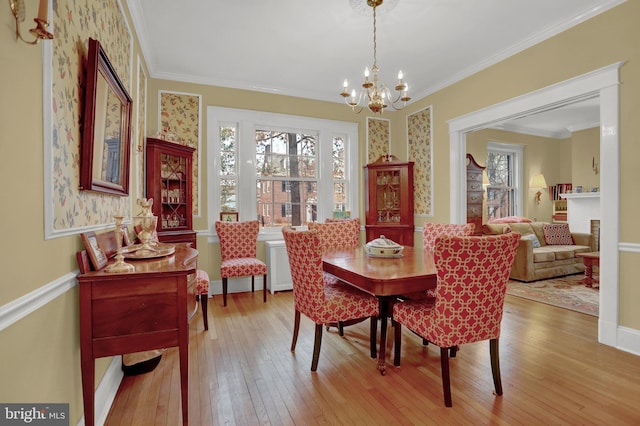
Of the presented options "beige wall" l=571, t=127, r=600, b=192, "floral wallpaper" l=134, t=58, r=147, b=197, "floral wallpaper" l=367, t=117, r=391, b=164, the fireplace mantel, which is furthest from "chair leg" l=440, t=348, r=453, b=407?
"beige wall" l=571, t=127, r=600, b=192

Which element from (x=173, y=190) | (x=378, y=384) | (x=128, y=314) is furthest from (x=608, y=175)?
(x=173, y=190)

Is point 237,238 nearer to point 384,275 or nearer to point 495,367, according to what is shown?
point 384,275

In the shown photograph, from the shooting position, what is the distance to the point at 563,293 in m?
4.15

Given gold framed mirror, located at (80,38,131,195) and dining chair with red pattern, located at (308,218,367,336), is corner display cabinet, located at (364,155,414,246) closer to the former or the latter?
dining chair with red pattern, located at (308,218,367,336)

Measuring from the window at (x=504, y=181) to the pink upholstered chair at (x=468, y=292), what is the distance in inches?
229

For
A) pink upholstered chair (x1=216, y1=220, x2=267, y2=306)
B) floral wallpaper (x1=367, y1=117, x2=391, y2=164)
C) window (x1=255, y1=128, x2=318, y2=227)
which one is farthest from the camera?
floral wallpaper (x1=367, y1=117, x2=391, y2=164)

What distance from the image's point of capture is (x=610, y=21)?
2.67m

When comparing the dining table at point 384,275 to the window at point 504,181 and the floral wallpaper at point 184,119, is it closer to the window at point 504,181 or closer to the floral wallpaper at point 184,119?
the floral wallpaper at point 184,119

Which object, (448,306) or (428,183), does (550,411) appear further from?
(428,183)

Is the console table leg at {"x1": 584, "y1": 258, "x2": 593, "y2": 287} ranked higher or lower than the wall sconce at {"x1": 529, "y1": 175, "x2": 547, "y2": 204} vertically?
lower

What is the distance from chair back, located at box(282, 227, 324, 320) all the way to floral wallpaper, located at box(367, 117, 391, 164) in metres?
3.25

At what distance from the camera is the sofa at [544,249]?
15.7ft

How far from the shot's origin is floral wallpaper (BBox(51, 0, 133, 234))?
131 cm

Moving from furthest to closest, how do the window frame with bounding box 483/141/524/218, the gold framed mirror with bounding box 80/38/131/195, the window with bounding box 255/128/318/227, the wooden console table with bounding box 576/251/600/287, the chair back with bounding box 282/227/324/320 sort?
the window frame with bounding box 483/141/524/218 < the window with bounding box 255/128/318/227 < the wooden console table with bounding box 576/251/600/287 < the chair back with bounding box 282/227/324/320 < the gold framed mirror with bounding box 80/38/131/195
